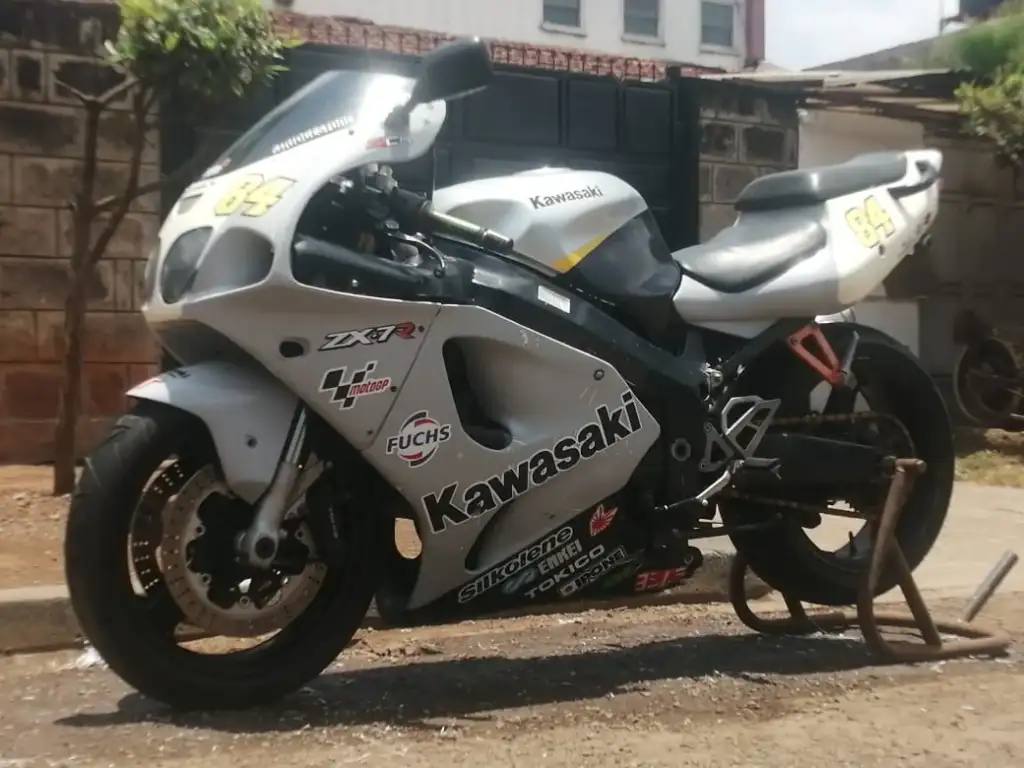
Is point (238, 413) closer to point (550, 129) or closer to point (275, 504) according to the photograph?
point (275, 504)

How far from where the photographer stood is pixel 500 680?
374cm

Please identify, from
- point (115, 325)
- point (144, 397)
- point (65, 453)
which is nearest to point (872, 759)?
point (144, 397)

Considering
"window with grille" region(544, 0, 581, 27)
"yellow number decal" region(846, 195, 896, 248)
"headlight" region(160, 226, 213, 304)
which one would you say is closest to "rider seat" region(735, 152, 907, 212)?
"yellow number decal" region(846, 195, 896, 248)

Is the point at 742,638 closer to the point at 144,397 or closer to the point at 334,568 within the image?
the point at 334,568

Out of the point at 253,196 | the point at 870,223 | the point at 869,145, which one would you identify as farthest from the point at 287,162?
the point at 869,145

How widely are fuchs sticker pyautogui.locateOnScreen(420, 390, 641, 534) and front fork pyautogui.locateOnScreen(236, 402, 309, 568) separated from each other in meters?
0.35

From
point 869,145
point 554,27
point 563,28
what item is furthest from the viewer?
point 563,28

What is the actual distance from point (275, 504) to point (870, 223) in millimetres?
2108

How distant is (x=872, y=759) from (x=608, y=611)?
1.83 meters

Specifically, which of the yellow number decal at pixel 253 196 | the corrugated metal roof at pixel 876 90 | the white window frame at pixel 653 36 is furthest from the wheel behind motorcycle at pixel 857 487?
the white window frame at pixel 653 36

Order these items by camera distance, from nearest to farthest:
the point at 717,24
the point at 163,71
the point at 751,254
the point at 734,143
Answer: the point at 751,254 < the point at 163,71 < the point at 734,143 < the point at 717,24

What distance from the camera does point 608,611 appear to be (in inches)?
188

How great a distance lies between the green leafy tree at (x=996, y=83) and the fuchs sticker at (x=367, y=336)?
27.5 feet

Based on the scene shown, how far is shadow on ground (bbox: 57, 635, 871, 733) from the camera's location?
10.7 feet
